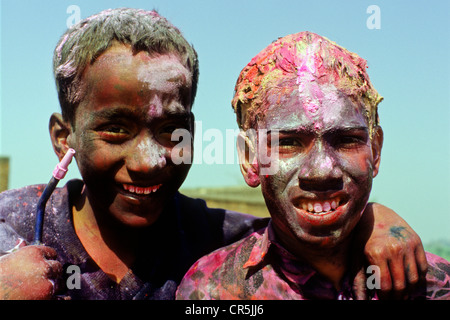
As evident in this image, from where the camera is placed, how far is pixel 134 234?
3.20 meters

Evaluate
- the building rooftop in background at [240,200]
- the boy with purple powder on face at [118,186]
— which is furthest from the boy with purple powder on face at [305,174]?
the building rooftop in background at [240,200]

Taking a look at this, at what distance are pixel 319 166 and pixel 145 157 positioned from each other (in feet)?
2.96

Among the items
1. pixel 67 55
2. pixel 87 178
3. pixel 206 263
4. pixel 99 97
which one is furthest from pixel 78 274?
pixel 67 55

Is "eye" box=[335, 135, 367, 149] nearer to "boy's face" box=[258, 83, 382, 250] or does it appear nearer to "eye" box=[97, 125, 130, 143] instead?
"boy's face" box=[258, 83, 382, 250]

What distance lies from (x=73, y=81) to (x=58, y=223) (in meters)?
0.84

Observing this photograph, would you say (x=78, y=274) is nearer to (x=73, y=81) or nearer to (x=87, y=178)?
(x=87, y=178)

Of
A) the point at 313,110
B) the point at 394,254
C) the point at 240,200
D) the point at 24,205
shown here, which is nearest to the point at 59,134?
the point at 24,205

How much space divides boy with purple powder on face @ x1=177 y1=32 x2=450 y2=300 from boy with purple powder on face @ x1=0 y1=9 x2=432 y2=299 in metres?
0.23

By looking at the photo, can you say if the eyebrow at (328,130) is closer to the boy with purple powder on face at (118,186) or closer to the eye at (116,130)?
the boy with purple powder on face at (118,186)

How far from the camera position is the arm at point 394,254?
246 cm

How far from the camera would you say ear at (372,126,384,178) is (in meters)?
2.70

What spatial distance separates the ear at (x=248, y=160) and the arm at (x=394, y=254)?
60cm

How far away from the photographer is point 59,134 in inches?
124

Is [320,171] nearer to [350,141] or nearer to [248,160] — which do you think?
[350,141]
